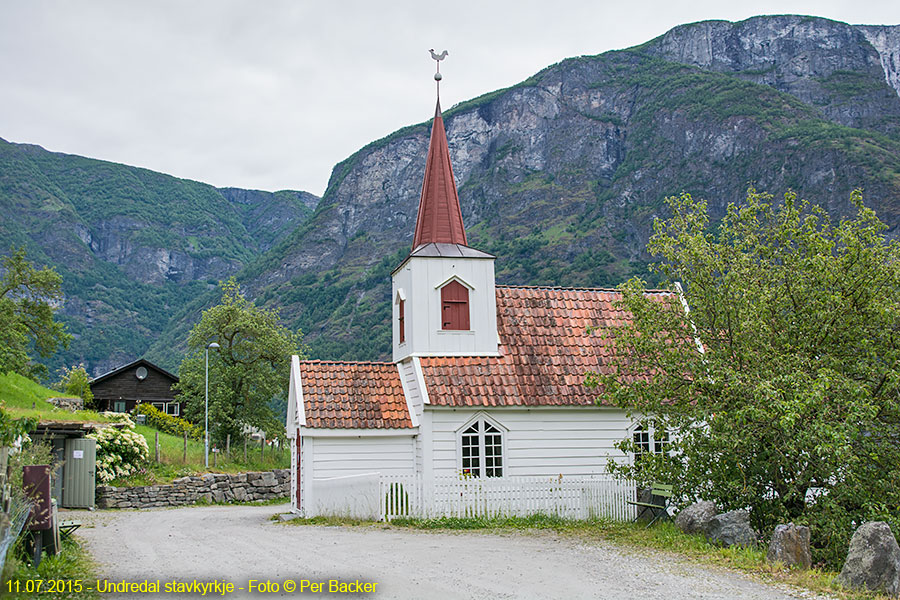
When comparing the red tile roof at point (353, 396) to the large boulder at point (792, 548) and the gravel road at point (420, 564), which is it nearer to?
the gravel road at point (420, 564)

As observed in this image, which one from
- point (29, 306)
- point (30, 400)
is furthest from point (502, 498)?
point (29, 306)

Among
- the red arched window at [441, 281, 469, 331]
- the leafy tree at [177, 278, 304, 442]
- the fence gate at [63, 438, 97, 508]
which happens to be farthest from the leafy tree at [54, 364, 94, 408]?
the red arched window at [441, 281, 469, 331]

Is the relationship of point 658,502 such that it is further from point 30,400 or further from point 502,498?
point 30,400

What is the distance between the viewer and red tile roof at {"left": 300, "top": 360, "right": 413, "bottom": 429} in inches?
842

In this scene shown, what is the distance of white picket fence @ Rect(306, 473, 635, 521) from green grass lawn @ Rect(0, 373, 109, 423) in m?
16.3

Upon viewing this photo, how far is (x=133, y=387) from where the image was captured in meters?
55.5

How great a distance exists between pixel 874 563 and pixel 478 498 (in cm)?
1022

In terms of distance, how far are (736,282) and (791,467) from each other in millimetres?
3674

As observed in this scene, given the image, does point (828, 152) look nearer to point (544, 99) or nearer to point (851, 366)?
point (544, 99)

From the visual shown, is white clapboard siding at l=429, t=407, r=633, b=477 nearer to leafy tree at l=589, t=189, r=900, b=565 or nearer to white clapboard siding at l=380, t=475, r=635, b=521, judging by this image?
white clapboard siding at l=380, t=475, r=635, b=521

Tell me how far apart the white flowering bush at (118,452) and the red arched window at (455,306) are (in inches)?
534

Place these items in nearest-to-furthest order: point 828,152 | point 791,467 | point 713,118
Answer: point 791,467
point 828,152
point 713,118

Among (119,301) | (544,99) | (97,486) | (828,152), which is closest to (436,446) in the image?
(97,486)

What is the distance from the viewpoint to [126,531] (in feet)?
64.2
